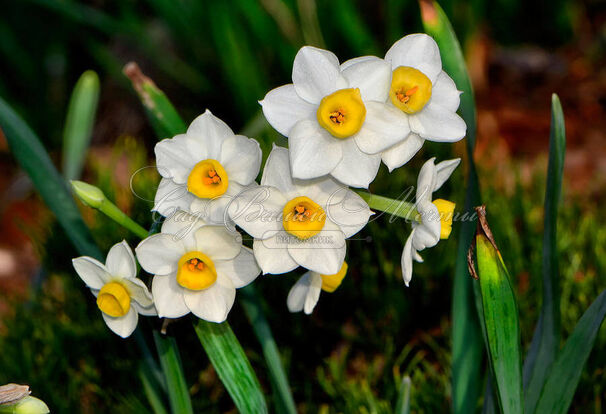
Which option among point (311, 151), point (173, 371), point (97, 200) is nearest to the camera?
point (311, 151)

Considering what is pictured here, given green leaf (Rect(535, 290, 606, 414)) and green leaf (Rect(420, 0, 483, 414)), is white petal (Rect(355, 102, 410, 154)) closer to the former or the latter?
green leaf (Rect(420, 0, 483, 414))

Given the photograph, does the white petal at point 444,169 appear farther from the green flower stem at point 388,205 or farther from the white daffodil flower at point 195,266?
the white daffodil flower at point 195,266

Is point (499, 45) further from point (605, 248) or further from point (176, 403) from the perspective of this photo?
point (176, 403)

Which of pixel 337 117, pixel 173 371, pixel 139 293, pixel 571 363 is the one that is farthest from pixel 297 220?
pixel 571 363

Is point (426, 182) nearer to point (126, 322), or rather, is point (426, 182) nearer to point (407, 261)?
point (407, 261)

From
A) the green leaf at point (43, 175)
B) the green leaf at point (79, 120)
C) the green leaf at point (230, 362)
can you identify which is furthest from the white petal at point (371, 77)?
the green leaf at point (79, 120)

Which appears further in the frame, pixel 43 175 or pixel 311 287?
pixel 43 175
